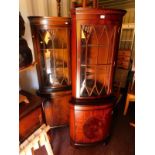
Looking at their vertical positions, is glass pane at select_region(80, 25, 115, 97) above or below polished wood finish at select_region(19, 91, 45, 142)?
above

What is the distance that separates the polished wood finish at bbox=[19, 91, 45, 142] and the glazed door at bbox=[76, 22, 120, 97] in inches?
17.5

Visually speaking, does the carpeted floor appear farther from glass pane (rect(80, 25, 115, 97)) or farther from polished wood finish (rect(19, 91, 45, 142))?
glass pane (rect(80, 25, 115, 97))

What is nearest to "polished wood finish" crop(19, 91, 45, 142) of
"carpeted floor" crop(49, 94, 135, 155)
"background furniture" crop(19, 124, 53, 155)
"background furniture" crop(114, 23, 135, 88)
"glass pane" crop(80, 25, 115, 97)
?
"background furniture" crop(19, 124, 53, 155)

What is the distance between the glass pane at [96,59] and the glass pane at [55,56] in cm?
39

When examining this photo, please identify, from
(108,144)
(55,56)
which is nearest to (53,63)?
(55,56)

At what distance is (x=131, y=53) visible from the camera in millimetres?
2650

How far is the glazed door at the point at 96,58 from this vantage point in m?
1.32

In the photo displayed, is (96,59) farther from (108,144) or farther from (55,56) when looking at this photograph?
(108,144)

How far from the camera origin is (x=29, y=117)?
4.09 feet

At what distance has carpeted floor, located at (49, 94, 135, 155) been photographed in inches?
66.5

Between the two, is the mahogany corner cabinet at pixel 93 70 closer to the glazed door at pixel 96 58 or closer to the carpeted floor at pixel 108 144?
the glazed door at pixel 96 58

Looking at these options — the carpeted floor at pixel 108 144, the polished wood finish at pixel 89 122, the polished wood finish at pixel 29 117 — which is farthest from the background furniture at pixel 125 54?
the polished wood finish at pixel 29 117
